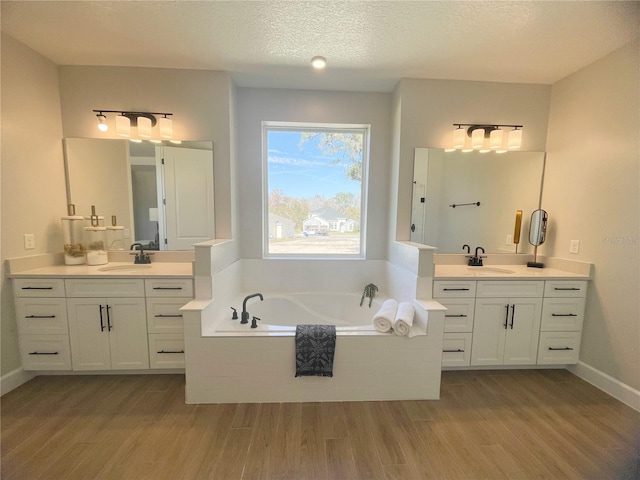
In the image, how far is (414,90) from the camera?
2617 mm

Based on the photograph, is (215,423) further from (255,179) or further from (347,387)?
(255,179)

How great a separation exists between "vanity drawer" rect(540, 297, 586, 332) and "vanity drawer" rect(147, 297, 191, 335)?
3020 millimetres

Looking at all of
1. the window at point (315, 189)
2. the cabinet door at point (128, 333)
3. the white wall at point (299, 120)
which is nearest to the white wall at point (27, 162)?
the cabinet door at point (128, 333)

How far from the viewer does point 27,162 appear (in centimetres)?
218

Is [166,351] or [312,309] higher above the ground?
[312,309]

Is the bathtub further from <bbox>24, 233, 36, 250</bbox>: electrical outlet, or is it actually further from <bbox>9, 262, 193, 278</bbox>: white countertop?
<bbox>24, 233, 36, 250</bbox>: electrical outlet

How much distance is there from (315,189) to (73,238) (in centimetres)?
236

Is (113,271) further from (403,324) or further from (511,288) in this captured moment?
(511,288)

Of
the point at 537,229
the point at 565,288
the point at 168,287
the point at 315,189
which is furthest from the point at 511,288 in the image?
the point at 168,287

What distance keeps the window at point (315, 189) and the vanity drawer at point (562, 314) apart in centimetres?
173

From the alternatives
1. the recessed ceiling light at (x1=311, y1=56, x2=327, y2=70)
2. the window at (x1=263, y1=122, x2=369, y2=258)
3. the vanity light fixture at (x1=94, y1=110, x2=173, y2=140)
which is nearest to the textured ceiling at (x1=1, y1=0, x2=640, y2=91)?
the recessed ceiling light at (x1=311, y1=56, x2=327, y2=70)

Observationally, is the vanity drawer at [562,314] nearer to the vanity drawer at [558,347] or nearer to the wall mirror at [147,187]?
the vanity drawer at [558,347]

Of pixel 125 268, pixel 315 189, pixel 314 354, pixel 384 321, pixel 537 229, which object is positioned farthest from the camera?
pixel 315 189

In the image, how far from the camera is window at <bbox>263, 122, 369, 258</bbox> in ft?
9.88
